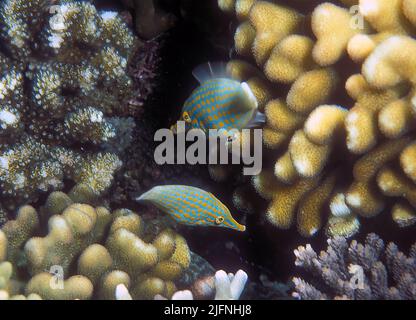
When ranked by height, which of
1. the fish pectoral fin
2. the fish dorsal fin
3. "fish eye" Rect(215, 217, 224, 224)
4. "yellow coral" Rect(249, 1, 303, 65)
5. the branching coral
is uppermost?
"yellow coral" Rect(249, 1, 303, 65)

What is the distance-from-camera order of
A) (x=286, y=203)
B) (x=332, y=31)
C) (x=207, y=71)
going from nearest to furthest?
(x=332, y=31), (x=207, y=71), (x=286, y=203)

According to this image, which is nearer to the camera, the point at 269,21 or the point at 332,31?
the point at 332,31

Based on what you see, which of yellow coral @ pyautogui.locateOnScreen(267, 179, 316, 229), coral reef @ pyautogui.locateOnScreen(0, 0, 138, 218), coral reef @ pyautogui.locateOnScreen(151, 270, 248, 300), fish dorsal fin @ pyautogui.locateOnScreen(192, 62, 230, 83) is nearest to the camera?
coral reef @ pyautogui.locateOnScreen(151, 270, 248, 300)

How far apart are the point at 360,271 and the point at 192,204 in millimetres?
1177

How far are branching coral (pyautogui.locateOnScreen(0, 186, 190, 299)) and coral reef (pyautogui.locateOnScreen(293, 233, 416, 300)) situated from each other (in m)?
1.00

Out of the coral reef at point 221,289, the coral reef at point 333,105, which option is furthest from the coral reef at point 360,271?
the coral reef at point 221,289

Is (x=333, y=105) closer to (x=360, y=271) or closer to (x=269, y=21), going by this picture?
(x=269, y=21)

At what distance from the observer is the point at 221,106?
2555 mm

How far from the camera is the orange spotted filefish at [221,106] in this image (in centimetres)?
250

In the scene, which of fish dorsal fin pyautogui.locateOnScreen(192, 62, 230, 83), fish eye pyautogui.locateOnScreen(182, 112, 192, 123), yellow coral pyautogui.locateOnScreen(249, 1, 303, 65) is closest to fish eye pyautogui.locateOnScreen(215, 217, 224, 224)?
→ fish eye pyautogui.locateOnScreen(182, 112, 192, 123)

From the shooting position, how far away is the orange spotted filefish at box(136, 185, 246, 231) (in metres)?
2.66

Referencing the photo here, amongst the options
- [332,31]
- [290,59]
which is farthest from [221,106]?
[332,31]

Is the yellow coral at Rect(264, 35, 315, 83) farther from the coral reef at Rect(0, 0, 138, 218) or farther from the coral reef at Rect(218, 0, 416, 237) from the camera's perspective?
the coral reef at Rect(0, 0, 138, 218)

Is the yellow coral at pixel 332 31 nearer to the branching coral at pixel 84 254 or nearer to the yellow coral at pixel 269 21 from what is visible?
the yellow coral at pixel 269 21
